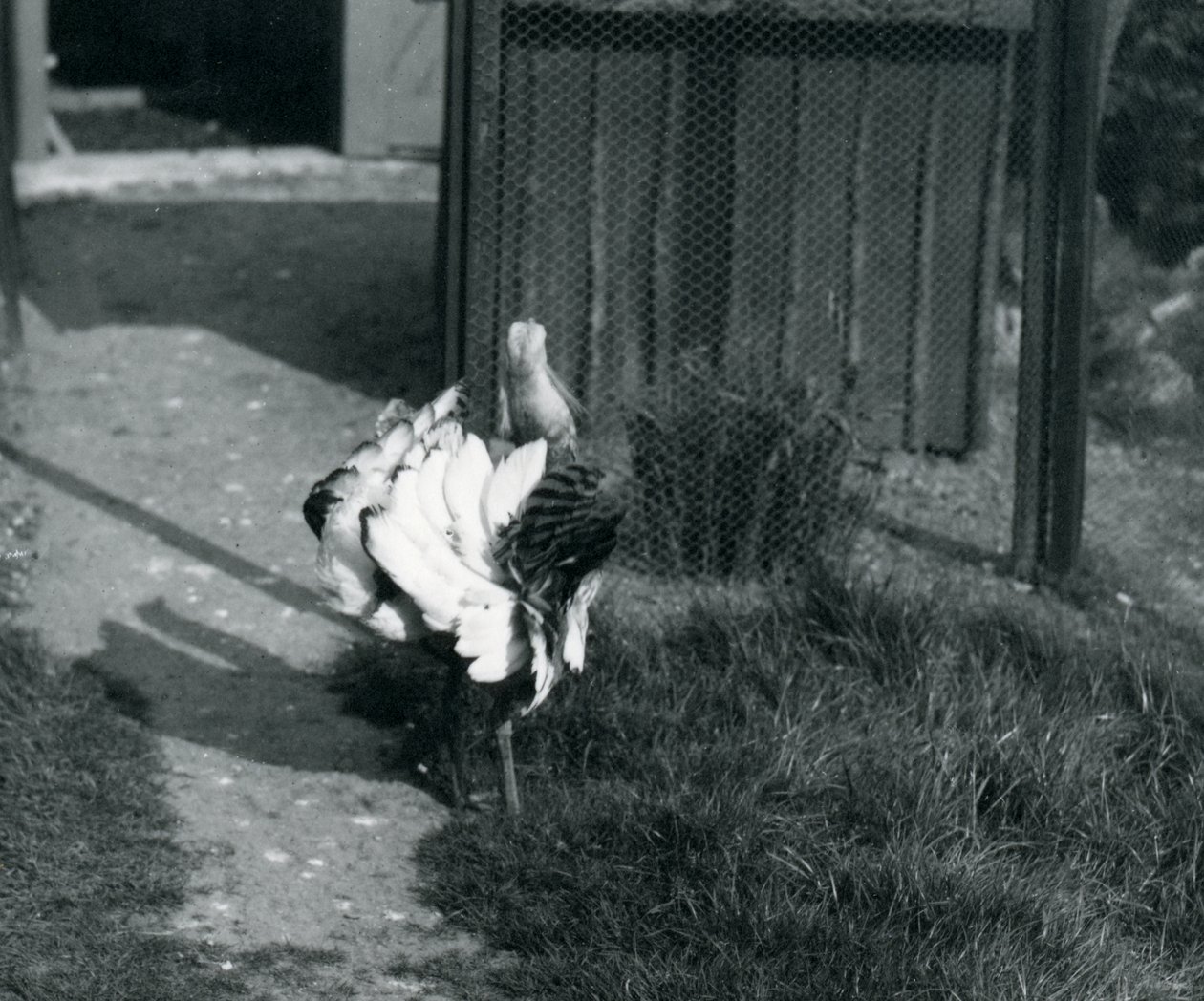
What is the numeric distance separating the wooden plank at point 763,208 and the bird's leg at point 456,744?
2.84 metres

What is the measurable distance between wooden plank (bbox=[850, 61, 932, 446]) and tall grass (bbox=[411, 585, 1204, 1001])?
7.35 ft

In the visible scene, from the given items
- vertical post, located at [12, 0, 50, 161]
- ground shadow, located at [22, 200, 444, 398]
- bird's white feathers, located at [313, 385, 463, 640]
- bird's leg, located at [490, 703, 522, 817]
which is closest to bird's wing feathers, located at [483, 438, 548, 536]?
bird's white feathers, located at [313, 385, 463, 640]

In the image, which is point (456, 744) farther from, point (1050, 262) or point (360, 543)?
point (1050, 262)

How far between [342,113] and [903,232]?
7183 mm

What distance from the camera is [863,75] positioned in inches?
284

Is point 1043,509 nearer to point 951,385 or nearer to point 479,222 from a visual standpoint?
point 951,385

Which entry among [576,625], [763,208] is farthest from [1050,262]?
[576,625]

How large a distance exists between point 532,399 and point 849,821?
1.28m

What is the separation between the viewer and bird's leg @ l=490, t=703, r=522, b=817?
4.39 m

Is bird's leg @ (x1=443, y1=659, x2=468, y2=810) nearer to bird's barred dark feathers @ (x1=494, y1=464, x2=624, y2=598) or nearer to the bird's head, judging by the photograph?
bird's barred dark feathers @ (x1=494, y1=464, x2=624, y2=598)

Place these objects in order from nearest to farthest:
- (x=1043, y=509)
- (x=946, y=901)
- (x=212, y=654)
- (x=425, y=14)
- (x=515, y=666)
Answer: (x=946, y=901) < (x=515, y=666) < (x=212, y=654) < (x=1043, y=509) < (x=425, y=14)

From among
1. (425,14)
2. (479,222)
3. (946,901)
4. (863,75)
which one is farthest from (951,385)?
(425,14)

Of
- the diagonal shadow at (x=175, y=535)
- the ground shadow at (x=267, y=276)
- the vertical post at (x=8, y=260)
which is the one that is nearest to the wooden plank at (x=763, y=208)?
the ground shadow at (x=267, y=276)

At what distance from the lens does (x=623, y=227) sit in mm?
7266
